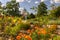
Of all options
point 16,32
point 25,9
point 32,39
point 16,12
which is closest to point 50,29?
point 16,32

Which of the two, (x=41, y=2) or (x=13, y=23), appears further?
(x=41, y=2)

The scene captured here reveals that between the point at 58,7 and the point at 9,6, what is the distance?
386cm

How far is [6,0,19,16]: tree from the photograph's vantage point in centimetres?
1612

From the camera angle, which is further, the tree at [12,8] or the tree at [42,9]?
the tree at [12,8]

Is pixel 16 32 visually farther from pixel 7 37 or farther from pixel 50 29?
pixel 50 29

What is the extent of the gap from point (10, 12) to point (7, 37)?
348 inches

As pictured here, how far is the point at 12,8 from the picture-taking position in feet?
55.0

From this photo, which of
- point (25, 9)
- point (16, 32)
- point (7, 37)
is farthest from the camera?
point (25, 9)

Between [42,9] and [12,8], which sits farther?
[12,8]

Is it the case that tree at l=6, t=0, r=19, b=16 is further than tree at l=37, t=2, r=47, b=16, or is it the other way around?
tree at l=6, t=0, r=19, b=16

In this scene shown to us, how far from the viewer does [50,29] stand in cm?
812

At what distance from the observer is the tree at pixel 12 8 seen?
1612 cm

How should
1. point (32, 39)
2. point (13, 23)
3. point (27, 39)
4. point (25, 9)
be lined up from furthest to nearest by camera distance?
point (25, 9)
point (13, 23)
point (32, 39)
point (27, 39)

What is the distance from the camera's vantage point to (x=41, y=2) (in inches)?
652
